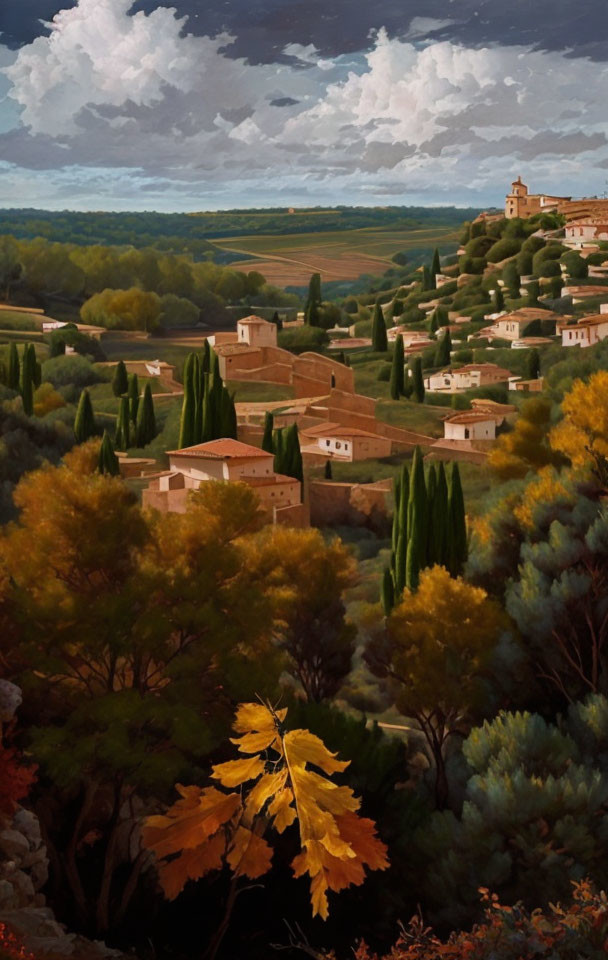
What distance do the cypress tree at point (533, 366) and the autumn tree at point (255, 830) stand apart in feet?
64.5

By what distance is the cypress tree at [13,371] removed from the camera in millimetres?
25203

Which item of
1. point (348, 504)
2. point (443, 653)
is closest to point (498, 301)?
point (348, 504)

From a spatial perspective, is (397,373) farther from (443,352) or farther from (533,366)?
(443,352)

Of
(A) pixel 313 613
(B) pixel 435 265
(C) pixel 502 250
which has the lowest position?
(A) pixel 313 613

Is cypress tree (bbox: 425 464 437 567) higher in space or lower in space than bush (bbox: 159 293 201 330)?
lower

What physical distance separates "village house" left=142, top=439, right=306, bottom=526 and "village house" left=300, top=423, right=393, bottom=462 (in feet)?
10.3

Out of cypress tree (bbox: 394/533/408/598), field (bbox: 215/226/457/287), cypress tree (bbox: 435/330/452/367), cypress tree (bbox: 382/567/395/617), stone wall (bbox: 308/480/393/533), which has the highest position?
field (bbox: 215/226/457/287)

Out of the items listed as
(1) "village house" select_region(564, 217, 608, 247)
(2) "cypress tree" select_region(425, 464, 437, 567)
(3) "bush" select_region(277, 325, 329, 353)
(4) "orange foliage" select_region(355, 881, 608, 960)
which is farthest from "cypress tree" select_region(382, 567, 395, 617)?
(1) "village house" select_region(564, 217, 608, 247)

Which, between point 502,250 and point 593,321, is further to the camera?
point 502,250

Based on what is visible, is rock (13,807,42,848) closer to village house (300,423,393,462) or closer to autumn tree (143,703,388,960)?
autumn tree (143,703,388,960)

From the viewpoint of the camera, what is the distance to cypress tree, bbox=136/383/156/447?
2422 cm

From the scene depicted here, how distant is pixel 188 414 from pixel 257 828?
1390cm

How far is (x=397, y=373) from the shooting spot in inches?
1093

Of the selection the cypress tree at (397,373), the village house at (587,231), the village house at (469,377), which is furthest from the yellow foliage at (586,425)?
the village house at (587,231)
